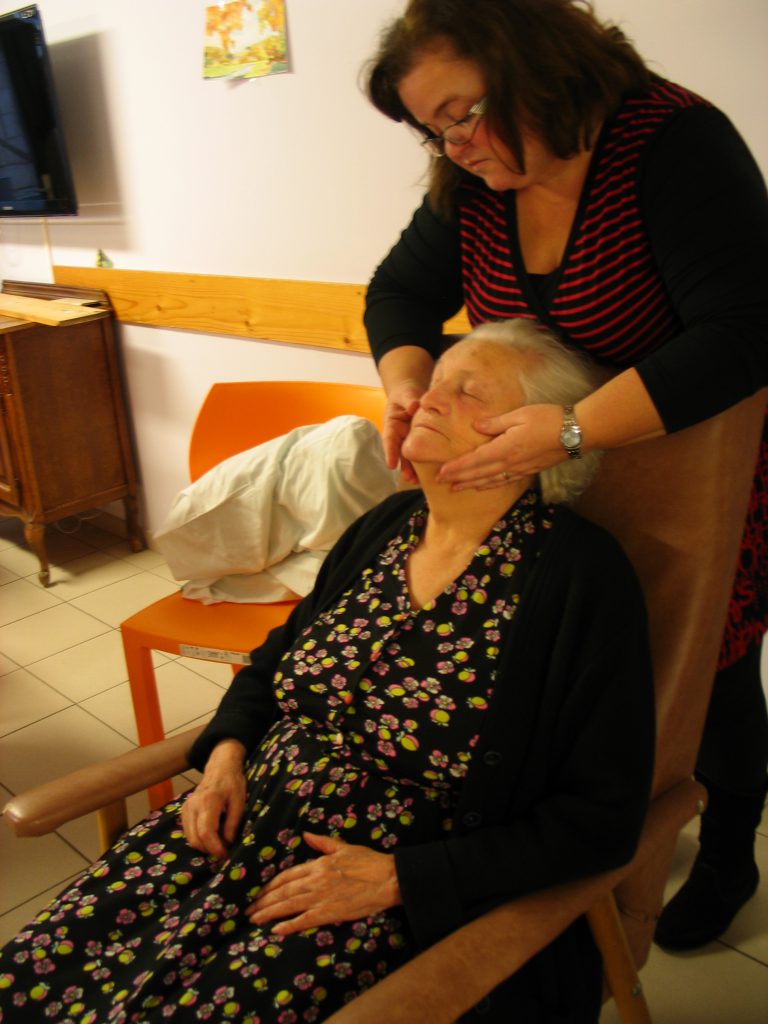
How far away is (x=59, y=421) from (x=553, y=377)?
2.78 m

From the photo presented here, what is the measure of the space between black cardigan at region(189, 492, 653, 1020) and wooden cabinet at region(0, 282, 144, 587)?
2.71m

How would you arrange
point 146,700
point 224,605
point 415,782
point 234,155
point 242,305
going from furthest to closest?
point 242,305
point 234,155
point 224,605
point 146,700
point 415,782

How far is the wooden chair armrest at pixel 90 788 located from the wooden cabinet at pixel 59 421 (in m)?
2.44

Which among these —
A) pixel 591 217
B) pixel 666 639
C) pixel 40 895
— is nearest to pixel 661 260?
pixel 591 217

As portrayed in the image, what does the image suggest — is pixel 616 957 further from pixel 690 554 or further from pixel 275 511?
pixel 275 511

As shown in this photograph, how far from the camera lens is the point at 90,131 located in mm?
3361

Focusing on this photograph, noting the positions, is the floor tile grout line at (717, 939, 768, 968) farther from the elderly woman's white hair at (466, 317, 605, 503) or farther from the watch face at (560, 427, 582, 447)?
the watch face at (560, 427, 582, 447)

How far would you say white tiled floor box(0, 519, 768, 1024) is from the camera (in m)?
1.66

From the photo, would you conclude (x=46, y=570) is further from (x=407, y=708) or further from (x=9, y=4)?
(x=407, y=708)

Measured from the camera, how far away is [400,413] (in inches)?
51.9

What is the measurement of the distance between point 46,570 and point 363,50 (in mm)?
2277

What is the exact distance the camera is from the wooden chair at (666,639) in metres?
1.11

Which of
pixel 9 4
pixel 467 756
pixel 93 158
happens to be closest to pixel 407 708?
pixel 467 756

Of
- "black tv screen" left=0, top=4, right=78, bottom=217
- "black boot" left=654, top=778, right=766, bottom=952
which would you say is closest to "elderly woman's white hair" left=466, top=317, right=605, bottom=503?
"black boot" left=654, top=778, right=766, bottom=952
